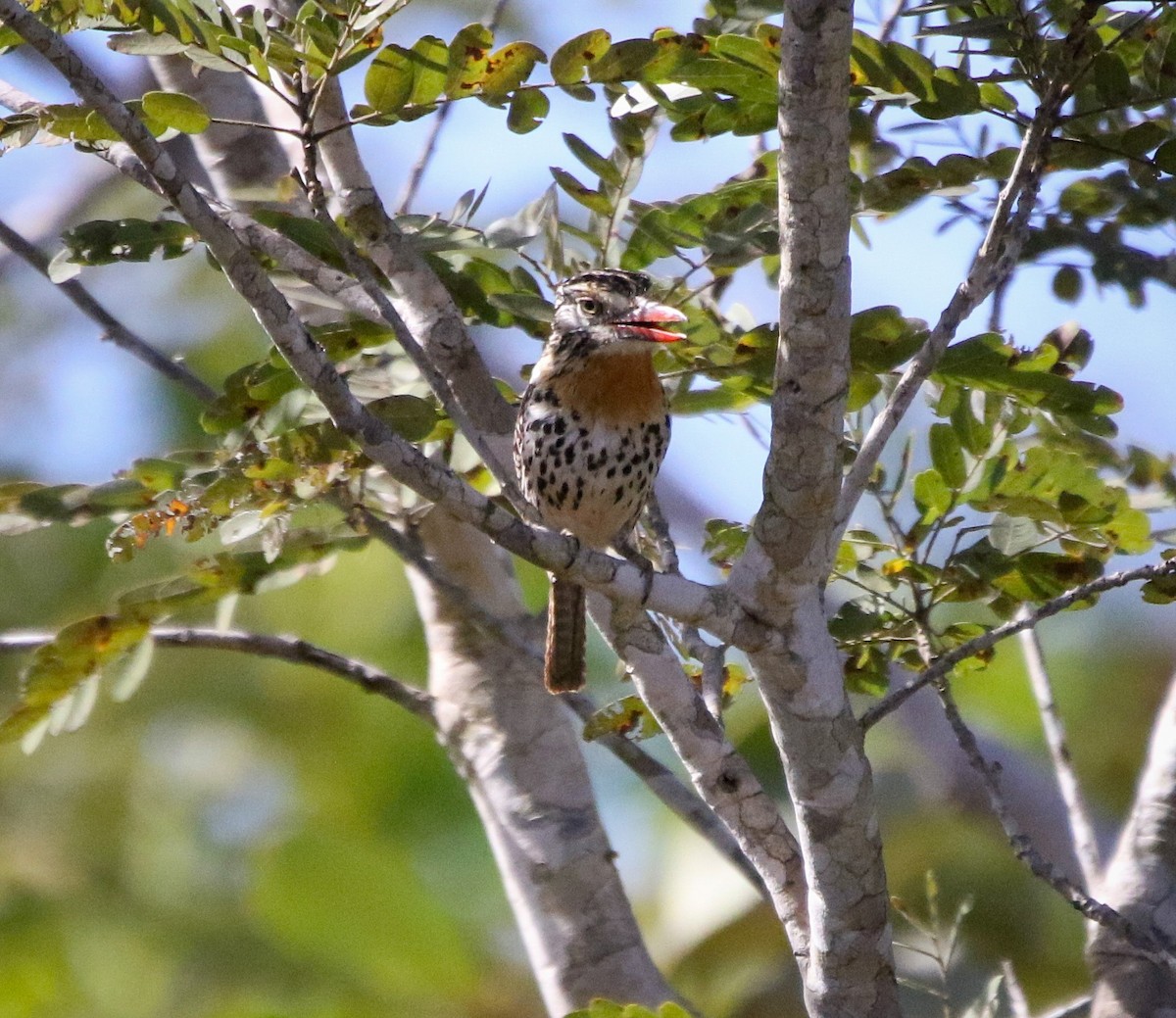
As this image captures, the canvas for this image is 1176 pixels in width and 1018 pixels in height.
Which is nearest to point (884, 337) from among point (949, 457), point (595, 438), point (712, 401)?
point (949, 457)

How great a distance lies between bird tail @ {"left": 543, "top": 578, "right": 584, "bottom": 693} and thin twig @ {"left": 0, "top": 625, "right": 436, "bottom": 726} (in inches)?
15.4

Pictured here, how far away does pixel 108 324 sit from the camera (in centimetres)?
394

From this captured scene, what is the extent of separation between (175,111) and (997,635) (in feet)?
6.18

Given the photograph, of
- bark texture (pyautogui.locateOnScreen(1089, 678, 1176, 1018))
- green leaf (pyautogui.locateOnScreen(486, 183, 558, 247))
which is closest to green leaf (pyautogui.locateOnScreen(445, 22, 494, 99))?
green leaf (pyautogui.locateOnScreen(486, 183, 558, 247))

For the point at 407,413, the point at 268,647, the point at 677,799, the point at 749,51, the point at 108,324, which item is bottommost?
the point at 677,799

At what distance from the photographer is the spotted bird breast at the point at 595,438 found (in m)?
4.12

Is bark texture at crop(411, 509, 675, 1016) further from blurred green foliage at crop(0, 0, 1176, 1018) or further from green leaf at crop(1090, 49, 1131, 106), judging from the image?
green leaf at crop(1090, 49, 1131, 106)

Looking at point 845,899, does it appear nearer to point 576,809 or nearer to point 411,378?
point 576,809

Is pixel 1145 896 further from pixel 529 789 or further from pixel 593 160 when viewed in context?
pixel 593 160

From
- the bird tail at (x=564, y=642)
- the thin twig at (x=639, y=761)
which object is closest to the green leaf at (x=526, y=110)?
the thin twig at (x=639, y=761)

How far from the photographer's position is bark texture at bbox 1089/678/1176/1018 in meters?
3.68

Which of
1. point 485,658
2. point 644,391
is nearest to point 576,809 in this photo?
point 485,658

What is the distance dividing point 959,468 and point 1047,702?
35.0 inches

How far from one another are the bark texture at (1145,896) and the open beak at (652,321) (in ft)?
5.39
